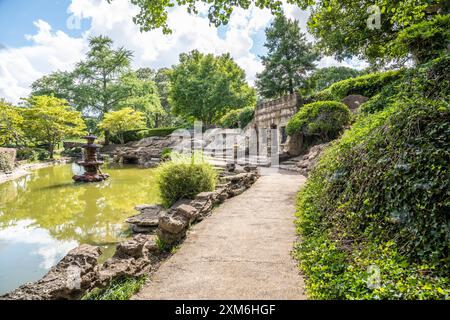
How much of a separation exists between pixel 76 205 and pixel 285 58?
79.0ft

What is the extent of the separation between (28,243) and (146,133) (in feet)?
81.4

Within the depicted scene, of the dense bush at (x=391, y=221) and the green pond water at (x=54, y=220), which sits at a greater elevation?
the dense bush at (x=391, y=221)

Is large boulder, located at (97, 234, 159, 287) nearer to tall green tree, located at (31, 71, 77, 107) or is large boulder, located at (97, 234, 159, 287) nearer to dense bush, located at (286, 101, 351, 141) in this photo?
dense bush, located at (286, 101, 351, 141)

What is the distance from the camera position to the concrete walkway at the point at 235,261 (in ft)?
8.66

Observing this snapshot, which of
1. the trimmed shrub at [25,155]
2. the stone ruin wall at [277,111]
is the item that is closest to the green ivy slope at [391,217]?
the stone ruin wall at [277,111]

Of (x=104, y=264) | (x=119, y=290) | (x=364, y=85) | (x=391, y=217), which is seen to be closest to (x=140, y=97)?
(x=364, y=85)

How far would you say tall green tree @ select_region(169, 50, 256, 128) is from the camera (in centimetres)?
2800

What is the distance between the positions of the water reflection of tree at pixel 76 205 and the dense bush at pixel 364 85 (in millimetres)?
10408

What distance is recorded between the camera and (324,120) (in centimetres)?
1114

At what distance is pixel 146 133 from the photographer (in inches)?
1161

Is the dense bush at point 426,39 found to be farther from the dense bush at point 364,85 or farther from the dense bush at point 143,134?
the dense bush at point 143,134

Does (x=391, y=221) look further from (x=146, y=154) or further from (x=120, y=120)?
(x=120, y=120)

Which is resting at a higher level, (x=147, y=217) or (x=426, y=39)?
(x=426, y=39)
